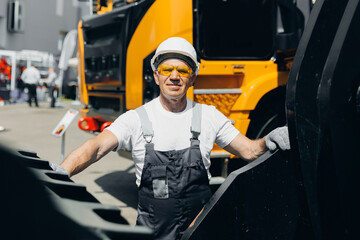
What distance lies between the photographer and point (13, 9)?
28.1 metres

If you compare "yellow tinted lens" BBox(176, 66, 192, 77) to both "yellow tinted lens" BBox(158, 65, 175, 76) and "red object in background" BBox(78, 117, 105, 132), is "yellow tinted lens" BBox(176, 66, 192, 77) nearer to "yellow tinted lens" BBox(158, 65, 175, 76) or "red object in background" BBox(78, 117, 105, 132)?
"yellow tinted lens" BBox(158, 65, 175, 76)

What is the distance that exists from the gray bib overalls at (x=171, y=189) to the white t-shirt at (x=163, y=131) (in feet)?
0.17

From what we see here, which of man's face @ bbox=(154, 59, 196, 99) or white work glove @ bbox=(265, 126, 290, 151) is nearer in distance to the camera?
white work glove @ bbox=(265, 126, 290, 151)

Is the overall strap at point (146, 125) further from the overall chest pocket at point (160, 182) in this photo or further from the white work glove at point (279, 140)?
the white work glove at point (279, 140)

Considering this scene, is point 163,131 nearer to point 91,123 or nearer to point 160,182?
point 160,182

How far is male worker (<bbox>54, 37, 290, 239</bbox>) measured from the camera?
2527 millimetres

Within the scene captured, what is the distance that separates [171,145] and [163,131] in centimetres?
10

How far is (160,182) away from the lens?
2551 mm

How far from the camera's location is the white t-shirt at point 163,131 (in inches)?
104

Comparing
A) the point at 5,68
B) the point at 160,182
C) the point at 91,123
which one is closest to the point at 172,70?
the point at 160,182

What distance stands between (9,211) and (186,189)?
5.49 feet

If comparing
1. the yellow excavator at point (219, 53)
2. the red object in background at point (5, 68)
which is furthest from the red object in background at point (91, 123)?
the red object in background at point (5, 68)

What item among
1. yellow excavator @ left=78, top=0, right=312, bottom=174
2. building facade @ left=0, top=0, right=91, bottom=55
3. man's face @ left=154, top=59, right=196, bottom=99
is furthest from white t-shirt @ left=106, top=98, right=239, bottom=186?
building facade @ left=0, top=0, right=91, bottom=55

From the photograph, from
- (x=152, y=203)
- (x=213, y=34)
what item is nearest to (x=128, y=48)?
(x=213, y=34)
